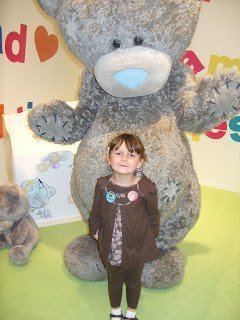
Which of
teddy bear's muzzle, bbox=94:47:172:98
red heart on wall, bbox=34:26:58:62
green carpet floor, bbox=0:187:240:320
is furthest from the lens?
red heart on wall, bbox=34:26:58:62

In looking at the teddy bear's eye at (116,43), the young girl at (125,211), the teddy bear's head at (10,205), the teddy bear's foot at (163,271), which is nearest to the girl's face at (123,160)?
the young girl at (125,211)

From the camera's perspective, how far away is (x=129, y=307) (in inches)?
49.9

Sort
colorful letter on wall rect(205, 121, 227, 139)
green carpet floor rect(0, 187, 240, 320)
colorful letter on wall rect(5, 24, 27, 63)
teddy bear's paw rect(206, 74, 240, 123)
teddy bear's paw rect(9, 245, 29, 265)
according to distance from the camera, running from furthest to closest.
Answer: colorful letter on wall rect(205, 121, 227, 139), colorful letter on wall rect(5, 24, 27, 63), teddy bear's paw rect(9, 245, 29, 265), green carpet floor rect(0, 187, 240, 320), teddy bear's paw rect(206, 74, 240, 123)

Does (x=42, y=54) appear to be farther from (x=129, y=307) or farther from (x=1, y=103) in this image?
(x=129, y=307)

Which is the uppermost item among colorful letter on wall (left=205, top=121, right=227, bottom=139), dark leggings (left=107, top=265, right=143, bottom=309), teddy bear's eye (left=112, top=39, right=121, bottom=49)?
teddy bear's eye (left=112, top=39, right=121, bottom=49)

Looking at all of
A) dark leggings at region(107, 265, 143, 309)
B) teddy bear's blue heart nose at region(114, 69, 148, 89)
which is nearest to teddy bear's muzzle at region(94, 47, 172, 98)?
teddy bear's blue heart nose at region(114, 69, 148, 89)

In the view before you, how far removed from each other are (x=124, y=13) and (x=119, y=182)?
17.7 inches

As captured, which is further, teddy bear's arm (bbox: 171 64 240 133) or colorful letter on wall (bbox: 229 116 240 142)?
colorful letter on wall (bbox: 229 116 240 142)

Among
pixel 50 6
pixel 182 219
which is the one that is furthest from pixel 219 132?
pixel 50 6

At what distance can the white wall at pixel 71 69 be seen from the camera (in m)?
1.77

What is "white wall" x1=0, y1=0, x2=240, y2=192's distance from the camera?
1768 millimetres

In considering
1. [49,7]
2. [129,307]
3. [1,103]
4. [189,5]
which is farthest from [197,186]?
[1,103]

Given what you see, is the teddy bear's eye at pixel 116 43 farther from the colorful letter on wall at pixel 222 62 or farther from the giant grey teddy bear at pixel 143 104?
the colorful letter on wall at pixel 222 62

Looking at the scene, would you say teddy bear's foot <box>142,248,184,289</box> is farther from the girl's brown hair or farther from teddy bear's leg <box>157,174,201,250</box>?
the girl's brown hair
